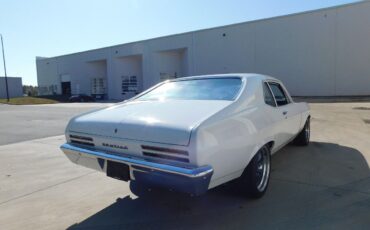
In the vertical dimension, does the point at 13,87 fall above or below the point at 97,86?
above

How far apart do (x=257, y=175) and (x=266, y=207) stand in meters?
0.39

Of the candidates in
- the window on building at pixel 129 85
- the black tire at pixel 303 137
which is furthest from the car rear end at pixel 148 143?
the window on building at pixel 129 85

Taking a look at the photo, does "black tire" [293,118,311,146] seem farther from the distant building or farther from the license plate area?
the distant building

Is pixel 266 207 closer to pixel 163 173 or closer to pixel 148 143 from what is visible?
pixel 163 173

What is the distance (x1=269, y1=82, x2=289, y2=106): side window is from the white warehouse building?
2347cm

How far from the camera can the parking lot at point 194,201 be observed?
317 centimetres

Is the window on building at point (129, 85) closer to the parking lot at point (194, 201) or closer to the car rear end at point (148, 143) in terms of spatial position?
the parking lot at point (194, 201)

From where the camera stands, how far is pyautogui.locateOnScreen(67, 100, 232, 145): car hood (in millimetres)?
2756

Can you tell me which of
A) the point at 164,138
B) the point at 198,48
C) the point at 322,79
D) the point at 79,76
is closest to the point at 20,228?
the point at 164,138

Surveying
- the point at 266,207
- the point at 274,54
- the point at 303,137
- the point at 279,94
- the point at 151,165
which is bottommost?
the point at 266,207

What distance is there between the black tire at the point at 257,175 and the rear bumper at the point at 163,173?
938mm

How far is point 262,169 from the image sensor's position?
3.80m

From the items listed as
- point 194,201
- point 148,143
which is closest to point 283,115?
point 194,201

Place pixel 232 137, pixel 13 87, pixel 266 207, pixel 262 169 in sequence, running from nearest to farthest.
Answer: pixel 232 137, pixel 266 207, pixel 262 169, pixel 13 87
